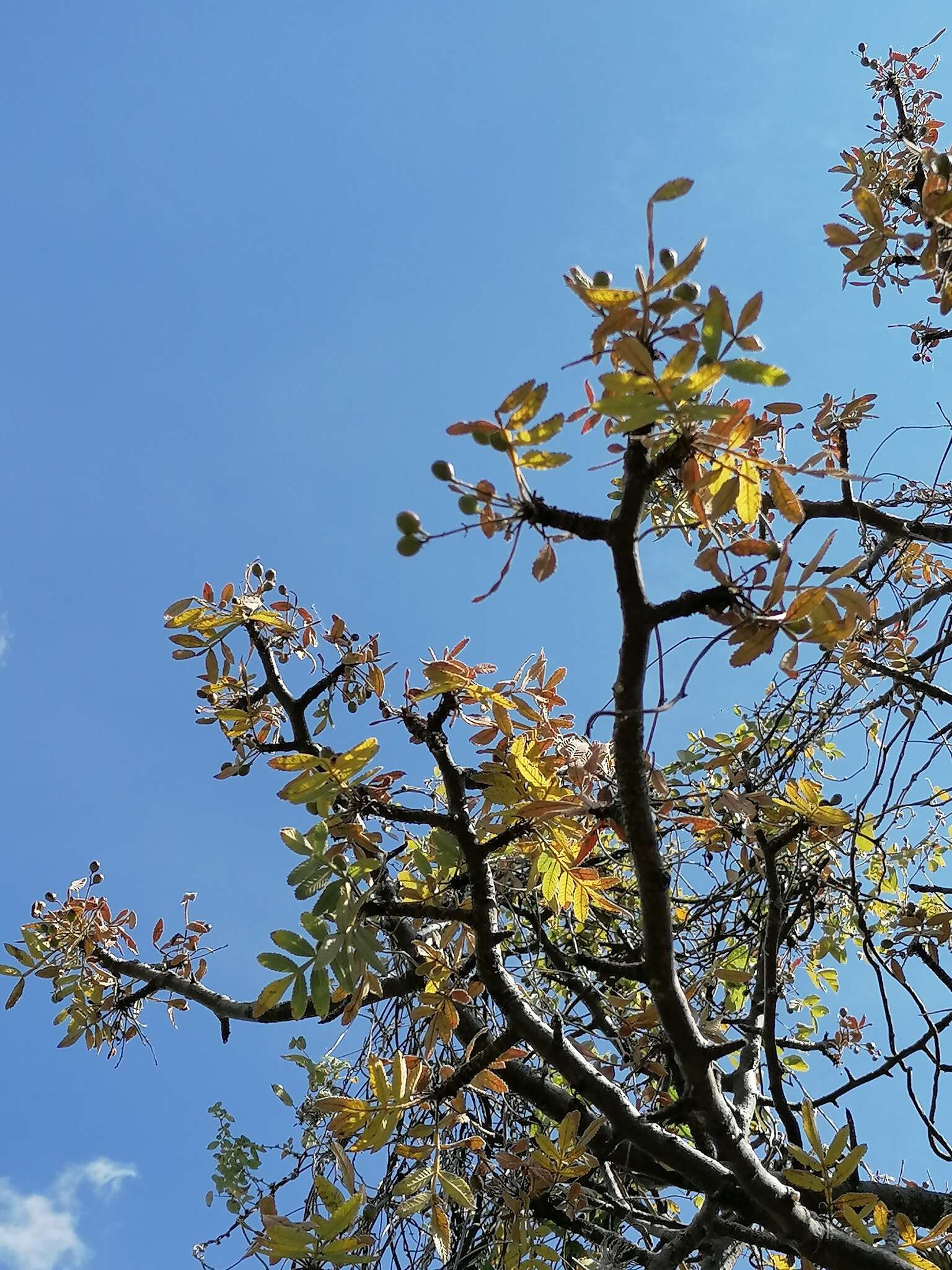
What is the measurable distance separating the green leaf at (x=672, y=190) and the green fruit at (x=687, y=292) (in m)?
0.09

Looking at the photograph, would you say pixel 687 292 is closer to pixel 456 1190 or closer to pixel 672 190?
pixel 672 190

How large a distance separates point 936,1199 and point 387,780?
1.88 meters

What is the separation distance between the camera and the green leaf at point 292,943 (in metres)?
1.54

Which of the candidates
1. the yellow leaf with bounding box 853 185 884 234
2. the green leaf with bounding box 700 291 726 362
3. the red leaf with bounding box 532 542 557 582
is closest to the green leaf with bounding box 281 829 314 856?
the red leaf with bounding box 532 542 557 582

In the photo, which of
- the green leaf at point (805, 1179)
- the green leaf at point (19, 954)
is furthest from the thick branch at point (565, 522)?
the green leaf at point (19, 954)

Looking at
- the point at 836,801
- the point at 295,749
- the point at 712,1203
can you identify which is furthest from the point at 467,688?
the point at 712,1203

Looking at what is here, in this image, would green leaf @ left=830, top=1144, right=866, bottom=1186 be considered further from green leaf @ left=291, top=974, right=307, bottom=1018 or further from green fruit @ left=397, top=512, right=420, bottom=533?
green fruit @ left=397, top=512, right=420, bottom=533

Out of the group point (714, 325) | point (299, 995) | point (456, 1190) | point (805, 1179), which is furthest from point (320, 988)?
point (714, 325)

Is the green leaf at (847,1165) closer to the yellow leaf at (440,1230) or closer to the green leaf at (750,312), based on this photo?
the yellow leaf at (440,1230)

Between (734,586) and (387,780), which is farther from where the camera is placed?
(387,780)

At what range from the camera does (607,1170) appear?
216 centimetres

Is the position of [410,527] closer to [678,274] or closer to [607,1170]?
[678,274]

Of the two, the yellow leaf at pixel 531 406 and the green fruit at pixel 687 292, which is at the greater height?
the green fruit at pixel 687 292

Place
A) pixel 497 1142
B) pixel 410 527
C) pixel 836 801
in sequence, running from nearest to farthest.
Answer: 1. pixel 410 527
2. pixel 836 801
3. pixel 497 1142
